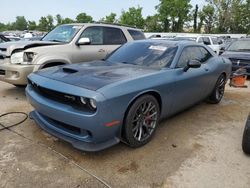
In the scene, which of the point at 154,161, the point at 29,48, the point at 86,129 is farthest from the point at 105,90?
the point at 29,48

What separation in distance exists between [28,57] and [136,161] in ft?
11.9

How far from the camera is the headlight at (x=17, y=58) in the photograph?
5770 millimetres

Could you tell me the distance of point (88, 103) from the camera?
309 cm

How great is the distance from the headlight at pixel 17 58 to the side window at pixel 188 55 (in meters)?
3.41

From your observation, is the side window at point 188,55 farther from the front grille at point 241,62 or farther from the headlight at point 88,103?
the front grille at point 241,62

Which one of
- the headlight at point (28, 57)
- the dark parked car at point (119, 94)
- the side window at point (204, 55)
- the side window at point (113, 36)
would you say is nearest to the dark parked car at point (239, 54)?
the side window at point (204, 55)

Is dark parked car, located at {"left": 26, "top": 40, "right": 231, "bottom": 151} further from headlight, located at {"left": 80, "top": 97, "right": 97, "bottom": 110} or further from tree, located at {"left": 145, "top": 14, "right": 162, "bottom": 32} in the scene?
tree, located at {"left": 145, "top": 14, "right": 162, "bottom": 32}

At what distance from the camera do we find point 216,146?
154 inches

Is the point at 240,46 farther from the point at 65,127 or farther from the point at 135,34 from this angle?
the point at 65,127

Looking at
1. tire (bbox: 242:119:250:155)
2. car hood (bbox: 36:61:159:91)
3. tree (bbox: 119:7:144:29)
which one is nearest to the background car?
car hood (bbox: 36:61:159:91)

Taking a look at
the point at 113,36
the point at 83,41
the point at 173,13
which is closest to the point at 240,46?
the point at 113,36

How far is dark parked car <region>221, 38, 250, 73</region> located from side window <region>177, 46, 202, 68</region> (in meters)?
4.61

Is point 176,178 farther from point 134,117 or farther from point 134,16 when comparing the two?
point 134,16

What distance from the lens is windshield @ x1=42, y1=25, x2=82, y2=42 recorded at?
6.53 meters
